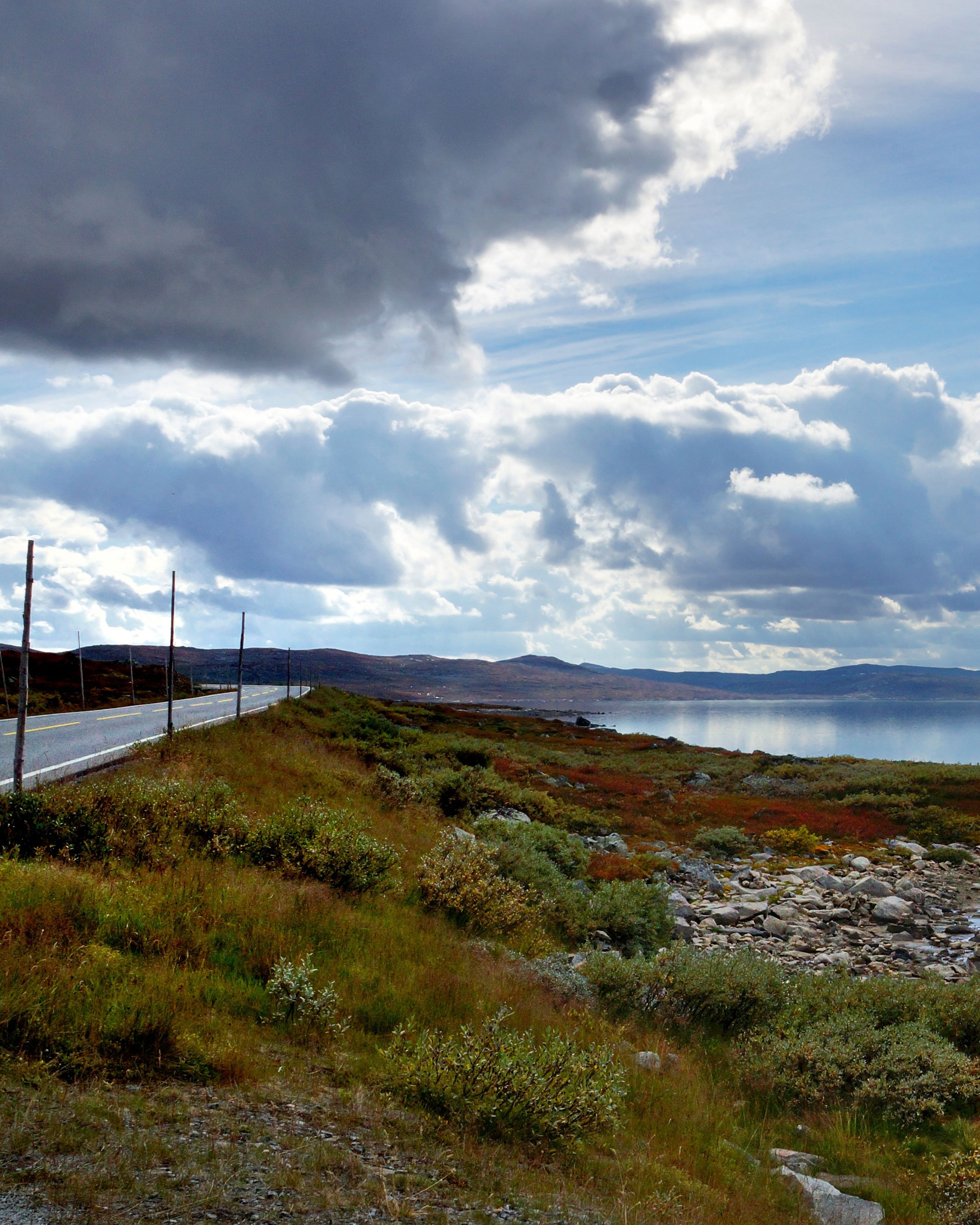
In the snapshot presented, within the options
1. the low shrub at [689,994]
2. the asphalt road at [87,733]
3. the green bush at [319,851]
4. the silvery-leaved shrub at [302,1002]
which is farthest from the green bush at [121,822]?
the low shrub at [689,994]

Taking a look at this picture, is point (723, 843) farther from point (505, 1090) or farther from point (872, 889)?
point (505, 1090)

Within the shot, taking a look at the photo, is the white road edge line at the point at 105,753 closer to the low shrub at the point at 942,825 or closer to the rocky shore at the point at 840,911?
the rocky shore at the point at 840,911

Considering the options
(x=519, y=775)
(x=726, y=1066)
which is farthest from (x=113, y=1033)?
(x=519, y=775)

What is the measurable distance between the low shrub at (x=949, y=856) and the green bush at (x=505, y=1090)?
2744 cm

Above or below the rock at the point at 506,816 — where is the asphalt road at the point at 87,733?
above

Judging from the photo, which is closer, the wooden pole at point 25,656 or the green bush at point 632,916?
the wooden pole at point 25,656

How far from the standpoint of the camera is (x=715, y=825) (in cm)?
3309

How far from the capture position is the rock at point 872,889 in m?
22.0

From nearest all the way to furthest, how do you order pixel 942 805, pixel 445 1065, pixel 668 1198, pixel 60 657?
pixel 668 1198
pixel 445 1065
pixel 942 805
pixel 60 657

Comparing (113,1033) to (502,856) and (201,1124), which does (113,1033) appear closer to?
(201,1124)

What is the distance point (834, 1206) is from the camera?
20.4 feet

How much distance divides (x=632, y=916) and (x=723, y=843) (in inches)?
603

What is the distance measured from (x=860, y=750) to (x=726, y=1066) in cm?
10211

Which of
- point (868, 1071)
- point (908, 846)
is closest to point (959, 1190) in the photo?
point (868, 1071)
